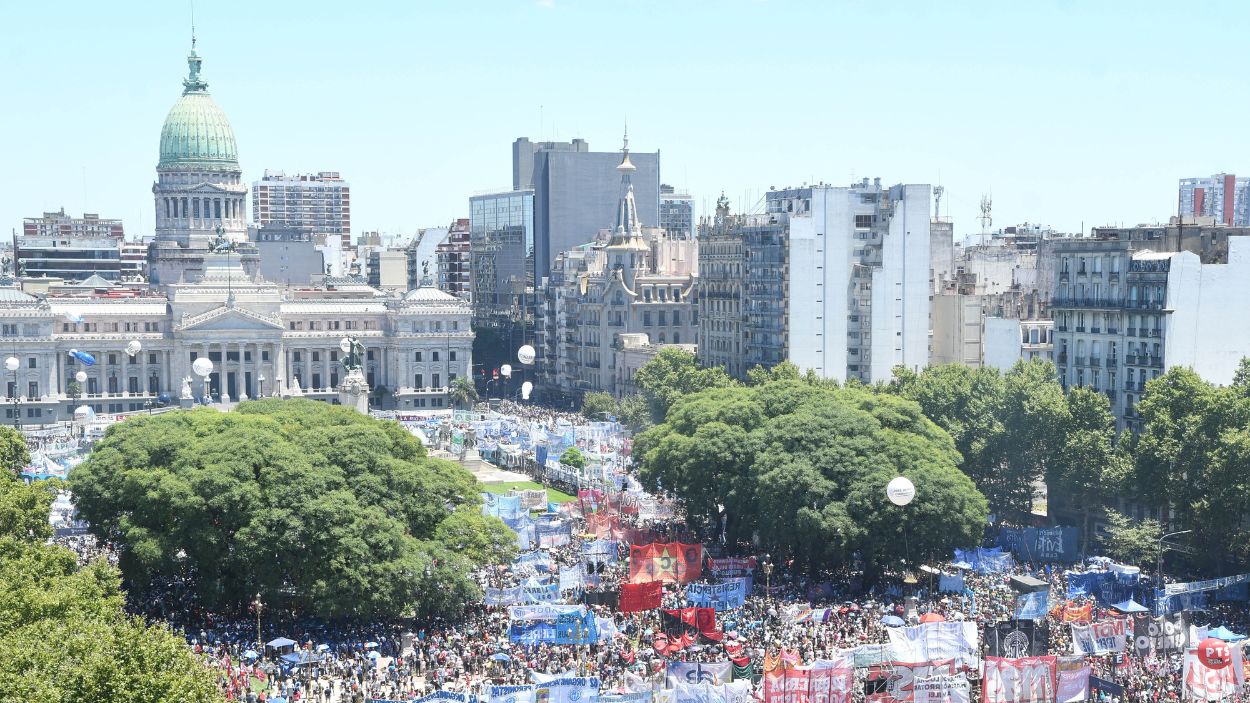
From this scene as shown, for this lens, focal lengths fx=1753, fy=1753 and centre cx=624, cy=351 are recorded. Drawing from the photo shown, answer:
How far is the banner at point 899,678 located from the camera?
176 ft

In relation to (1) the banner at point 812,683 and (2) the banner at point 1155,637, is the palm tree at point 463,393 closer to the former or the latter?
(2) the banner at point 1155,637

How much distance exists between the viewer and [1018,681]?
53.5 metres

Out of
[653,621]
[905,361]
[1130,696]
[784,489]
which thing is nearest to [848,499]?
[784,489]

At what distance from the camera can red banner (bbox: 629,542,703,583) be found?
71.4 metres

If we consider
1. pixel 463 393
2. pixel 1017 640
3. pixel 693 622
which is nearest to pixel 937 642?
pixel 1017 640

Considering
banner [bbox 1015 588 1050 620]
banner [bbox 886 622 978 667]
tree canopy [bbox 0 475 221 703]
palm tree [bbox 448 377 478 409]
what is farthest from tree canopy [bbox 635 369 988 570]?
palm tree [bbox 448 377 478 409]

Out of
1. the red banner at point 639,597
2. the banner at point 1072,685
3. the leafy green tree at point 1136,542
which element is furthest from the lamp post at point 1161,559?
the red banner at point 639,597

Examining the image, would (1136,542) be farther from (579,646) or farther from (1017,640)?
(579,646)

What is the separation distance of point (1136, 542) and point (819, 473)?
14.2 meters

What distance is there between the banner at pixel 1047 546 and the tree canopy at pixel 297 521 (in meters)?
25.2

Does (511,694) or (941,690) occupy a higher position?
(941,690)

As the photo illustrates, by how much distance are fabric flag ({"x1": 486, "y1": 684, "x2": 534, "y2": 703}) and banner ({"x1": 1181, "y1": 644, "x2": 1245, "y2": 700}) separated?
20351 mm

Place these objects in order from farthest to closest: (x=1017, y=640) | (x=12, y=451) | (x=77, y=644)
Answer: (x=12, y=451), (x=1017, y=640), (x=77, y=644)

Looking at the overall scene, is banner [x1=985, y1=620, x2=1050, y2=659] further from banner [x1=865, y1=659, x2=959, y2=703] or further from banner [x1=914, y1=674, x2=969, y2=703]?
banner [x1=914, y1=674, x2=969, y2=703]
